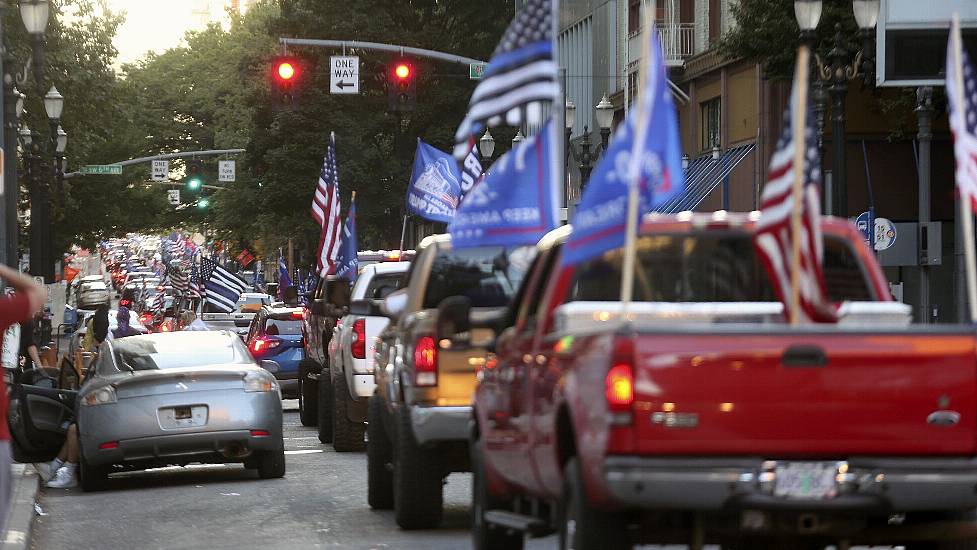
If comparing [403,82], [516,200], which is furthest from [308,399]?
[516,200]

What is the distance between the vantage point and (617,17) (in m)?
58.3

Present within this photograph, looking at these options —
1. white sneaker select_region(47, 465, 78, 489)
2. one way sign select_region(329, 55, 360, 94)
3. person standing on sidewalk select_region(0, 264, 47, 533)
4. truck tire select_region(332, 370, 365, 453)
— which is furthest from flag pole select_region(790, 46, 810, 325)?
one way sign select_region(329, 55, 360, 94)

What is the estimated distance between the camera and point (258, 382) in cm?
1844

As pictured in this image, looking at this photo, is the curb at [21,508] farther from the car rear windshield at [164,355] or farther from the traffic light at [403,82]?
the traffic light at [403,82]

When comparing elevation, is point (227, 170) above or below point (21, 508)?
above

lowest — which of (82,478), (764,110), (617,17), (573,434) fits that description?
(82,478)

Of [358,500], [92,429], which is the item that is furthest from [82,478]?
[358,500]

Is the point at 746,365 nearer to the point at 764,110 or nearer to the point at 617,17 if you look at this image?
the point at 764,110

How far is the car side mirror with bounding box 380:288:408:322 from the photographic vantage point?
14756 millimetres

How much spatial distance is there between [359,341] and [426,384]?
6890mm

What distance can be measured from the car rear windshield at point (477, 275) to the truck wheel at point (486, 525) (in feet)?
11.7

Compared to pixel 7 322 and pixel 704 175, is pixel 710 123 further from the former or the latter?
pixel 7 322

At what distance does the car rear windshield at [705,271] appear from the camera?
9695 millimetres

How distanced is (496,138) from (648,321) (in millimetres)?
54850
